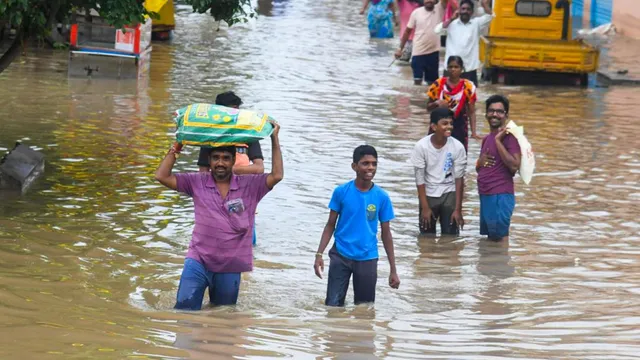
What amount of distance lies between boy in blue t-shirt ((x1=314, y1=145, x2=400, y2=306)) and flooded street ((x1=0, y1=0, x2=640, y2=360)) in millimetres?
300

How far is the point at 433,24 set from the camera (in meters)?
21.4

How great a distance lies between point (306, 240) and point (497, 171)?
5.94 ft

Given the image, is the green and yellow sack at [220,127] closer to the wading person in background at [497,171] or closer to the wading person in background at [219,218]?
the wading person in background at [219,218]

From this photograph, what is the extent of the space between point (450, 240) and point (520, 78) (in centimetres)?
1220

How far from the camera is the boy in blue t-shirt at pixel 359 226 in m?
8.79

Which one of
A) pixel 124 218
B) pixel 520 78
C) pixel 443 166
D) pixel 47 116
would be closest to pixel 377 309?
pixel 443 166

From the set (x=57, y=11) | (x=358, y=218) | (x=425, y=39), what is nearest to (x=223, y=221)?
(x=358, y=218)

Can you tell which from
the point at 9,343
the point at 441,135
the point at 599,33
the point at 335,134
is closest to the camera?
the point at 9,343

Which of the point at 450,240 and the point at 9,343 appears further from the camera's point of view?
the point at 450,240

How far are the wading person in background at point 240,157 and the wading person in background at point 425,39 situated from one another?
34.9 ft

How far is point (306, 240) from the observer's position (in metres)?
11.6

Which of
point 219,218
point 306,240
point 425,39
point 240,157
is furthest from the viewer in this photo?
point 425,39

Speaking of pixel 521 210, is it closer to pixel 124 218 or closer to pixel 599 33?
pixel 124 218

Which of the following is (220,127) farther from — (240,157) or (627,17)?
(627,17)
